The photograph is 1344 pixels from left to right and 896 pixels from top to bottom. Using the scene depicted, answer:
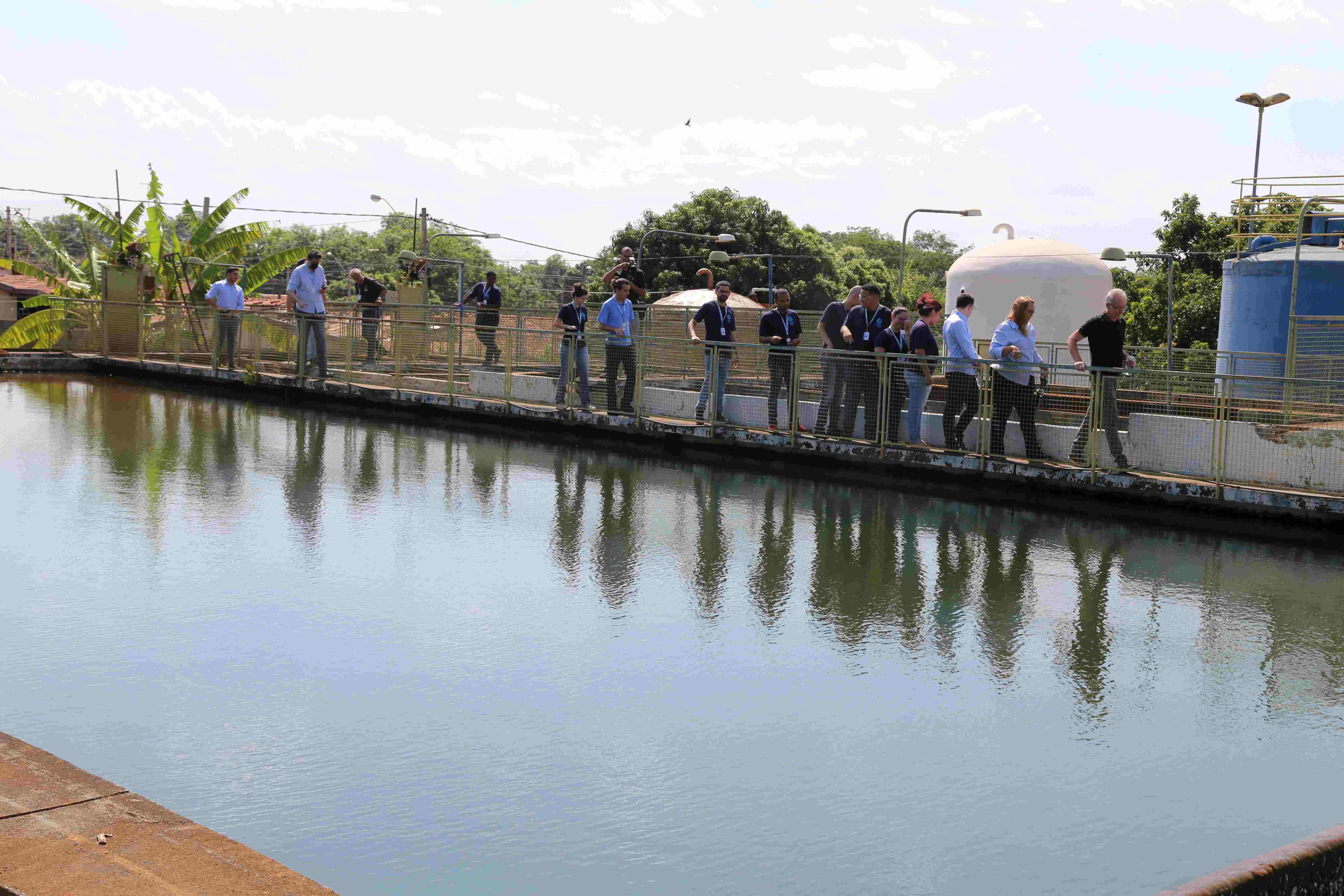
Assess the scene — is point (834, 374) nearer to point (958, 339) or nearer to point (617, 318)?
point (958, 339)

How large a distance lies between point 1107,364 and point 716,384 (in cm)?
477

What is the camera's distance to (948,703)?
6148mm

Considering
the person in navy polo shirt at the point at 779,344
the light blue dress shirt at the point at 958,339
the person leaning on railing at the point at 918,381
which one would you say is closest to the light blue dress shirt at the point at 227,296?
Result: the person in navy polo shirt at the point at 779,344

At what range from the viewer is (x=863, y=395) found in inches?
564

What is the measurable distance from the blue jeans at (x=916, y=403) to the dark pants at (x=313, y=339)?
10.7m

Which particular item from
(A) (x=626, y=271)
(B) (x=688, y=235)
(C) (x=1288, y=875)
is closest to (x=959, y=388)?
(A) (x=626, y=271)

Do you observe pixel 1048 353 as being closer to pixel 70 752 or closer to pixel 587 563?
pixel 587 563

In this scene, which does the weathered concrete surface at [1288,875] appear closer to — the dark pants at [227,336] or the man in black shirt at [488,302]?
the man in black shirt at [488,302]

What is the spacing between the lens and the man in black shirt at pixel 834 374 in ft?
47.6

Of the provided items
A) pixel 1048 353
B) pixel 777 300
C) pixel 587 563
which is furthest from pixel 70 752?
pixel 1048 353

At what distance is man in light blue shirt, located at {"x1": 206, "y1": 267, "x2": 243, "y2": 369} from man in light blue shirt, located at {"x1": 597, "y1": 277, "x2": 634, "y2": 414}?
856 centimetres

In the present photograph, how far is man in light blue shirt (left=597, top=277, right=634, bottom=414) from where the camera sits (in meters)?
16.6

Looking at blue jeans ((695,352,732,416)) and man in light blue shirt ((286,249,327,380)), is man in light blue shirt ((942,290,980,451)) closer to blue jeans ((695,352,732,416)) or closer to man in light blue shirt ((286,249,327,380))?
blue jeans ((695,352,732,416))

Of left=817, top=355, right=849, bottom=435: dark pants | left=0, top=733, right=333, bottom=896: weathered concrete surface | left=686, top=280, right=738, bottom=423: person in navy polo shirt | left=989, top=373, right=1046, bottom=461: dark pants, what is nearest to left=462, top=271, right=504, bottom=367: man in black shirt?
left=686, top=280, right=738, bottom=423: person in navy polo shirt
